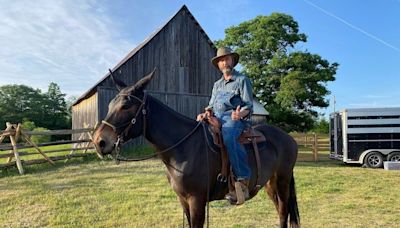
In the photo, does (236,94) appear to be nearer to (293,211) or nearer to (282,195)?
(282,195)

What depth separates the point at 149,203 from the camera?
292 inches

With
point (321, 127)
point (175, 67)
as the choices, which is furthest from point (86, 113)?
point (321, 127)

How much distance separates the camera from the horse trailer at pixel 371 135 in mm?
15000

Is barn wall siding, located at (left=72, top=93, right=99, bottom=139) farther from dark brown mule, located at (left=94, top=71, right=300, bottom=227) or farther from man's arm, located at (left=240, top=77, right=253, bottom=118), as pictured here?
man's arm, located at (left=240, top=77, right=253, bottom=118)

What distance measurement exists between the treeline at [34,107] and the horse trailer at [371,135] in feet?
144

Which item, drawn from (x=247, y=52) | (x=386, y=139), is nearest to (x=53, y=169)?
(x=386, y=139)

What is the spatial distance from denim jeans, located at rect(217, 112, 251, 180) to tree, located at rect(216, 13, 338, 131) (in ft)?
94.6

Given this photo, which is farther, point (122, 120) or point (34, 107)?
point (34, 107)

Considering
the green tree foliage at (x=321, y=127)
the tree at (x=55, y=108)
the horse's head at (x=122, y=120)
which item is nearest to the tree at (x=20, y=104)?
the tree at (x=55, y=108)

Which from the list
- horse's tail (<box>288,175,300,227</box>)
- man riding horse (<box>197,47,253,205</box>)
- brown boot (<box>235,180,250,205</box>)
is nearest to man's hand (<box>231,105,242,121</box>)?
man riding horse (<box>197,47,253,205</box>)

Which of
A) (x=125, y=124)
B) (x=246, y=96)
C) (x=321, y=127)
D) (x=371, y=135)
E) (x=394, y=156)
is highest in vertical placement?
(x=246, y=96)

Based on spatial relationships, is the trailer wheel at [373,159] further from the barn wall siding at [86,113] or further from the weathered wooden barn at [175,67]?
the barn wall siding at [86,113]

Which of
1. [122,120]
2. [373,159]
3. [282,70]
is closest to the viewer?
[122,120]

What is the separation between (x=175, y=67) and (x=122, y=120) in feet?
59.6
